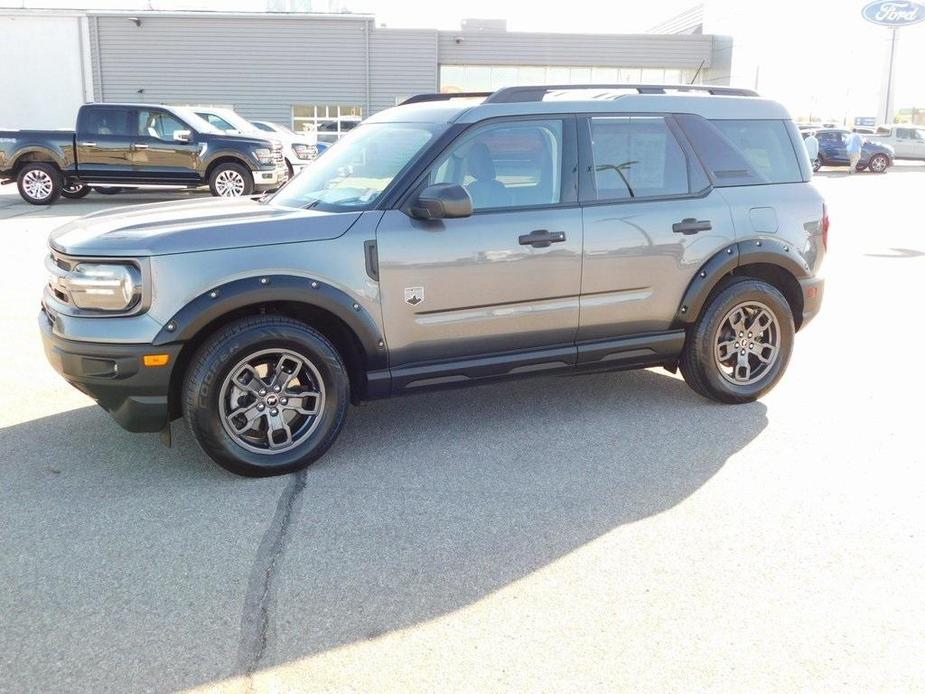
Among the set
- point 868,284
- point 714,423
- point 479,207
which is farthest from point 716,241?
point 868,284

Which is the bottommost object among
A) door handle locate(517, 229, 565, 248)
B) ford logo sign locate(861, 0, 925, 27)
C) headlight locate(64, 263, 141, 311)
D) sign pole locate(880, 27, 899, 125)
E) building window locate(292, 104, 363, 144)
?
headlight locate(64, 263, 141, 311)

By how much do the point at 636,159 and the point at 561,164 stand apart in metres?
0.52

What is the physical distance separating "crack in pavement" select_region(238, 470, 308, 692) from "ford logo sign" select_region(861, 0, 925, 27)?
46.8 metres

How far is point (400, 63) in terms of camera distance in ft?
121

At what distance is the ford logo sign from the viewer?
42094 mm

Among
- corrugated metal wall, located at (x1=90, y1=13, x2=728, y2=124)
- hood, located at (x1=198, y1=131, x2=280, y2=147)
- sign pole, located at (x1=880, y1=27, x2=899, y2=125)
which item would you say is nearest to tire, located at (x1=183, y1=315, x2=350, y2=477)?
hood, located at (x1=198, y1=131, x2=280, y2=147)

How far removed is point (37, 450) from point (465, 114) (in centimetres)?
293

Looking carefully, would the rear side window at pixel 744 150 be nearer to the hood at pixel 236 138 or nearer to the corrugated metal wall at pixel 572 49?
the hood at pixel 236 138

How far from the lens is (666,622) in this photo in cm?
309

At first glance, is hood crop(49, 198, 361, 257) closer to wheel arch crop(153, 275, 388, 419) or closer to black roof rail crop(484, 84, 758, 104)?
wheel arch crop(153, 275, 388, 419)

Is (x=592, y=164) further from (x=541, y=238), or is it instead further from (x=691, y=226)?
(x=691, y=226)

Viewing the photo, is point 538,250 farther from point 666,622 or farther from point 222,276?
point 666,622

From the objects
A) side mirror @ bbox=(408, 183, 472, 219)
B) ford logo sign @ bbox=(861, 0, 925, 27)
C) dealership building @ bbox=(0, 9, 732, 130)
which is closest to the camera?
side mirror @ bbox=(408, 183, 472, 219)

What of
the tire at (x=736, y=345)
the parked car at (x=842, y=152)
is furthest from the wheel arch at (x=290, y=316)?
the parked car at (x=842, y=152)
